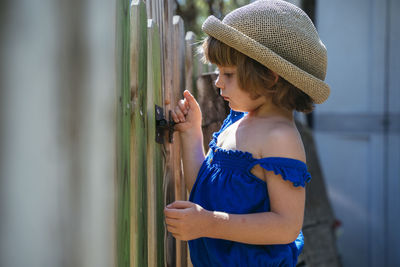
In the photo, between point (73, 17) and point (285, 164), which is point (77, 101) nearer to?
point (73, 17)

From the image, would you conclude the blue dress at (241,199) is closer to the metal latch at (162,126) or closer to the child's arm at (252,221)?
the child's arm at (252,221)

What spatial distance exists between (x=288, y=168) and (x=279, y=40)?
0.45 metres

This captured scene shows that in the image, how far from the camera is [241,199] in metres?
1.64

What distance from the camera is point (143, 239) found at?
165 cm

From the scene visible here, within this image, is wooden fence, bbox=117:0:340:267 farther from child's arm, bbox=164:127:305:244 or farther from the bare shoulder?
the bare shoulder

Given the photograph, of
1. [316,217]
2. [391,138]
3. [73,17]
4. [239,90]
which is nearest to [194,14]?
[391,138]

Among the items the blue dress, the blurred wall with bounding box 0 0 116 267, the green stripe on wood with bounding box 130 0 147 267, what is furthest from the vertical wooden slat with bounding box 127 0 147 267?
the blurred wall with bounding box 0 0 116 267

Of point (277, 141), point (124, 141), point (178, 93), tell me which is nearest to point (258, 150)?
point (277, 141)

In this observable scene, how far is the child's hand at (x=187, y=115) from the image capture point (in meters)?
2.04

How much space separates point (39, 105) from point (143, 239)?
1.21 metres

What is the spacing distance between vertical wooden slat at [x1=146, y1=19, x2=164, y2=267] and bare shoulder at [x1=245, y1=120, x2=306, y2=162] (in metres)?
0.38

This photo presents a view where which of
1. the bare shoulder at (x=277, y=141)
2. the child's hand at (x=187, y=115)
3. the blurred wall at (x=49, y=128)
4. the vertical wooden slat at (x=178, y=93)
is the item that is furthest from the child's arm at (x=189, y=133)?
the blurred wall at (x=49, y=128)

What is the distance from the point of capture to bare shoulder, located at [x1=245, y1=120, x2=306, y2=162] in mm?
1594

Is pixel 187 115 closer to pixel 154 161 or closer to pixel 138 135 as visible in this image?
pixel 154 161
